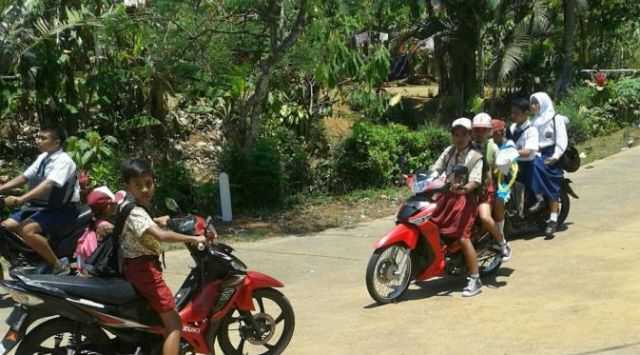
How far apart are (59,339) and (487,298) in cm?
376

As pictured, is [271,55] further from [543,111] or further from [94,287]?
[94,287]

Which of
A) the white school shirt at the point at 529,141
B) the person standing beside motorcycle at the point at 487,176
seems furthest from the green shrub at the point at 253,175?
the person standing beside motorcycle at the point at 487,176

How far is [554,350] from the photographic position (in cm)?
580

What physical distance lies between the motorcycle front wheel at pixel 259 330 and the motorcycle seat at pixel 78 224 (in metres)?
2.12

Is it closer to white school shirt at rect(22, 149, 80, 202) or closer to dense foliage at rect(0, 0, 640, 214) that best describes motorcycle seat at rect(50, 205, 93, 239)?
white school shirt at rect(22, 149, 80, 202)

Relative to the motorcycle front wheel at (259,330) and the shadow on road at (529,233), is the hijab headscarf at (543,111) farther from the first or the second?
the motorcycle front wheel at (259,330)

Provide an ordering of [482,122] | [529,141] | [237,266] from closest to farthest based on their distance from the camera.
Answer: [237,266]
[482,122]
[529,141]

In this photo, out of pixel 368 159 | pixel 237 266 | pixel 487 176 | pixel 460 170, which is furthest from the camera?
pixel 368 159

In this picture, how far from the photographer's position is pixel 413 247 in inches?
280

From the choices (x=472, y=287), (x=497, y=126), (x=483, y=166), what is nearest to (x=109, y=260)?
(x=472, y=287)

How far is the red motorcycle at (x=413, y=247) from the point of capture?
7051 mm

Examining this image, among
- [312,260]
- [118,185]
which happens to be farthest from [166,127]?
[312,260]

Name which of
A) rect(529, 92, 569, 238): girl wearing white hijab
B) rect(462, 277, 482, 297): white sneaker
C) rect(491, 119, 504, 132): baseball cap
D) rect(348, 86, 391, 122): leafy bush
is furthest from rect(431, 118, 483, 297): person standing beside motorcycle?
rect(348, 86, 391, 122): leafy bush

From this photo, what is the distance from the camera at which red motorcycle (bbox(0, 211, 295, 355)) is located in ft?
16.0
